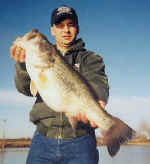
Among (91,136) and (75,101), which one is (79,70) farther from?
(91,136)

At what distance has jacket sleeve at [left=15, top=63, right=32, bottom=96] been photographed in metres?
4.44

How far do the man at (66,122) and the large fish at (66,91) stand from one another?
140 mm

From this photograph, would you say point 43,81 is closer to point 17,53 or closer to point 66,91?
point 66,91

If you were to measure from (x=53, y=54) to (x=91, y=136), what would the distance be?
61.7 inches

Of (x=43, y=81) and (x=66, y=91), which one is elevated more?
(x=43, y=81)

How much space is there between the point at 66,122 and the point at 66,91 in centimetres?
54

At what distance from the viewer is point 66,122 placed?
4.16 metres

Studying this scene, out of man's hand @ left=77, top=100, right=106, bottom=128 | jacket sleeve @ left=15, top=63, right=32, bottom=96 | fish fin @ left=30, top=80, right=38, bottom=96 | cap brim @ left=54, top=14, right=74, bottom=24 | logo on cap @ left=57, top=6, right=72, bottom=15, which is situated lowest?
man's hand @ left=77, top=100, right=106, bottom=128

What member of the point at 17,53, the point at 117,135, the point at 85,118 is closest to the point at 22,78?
the point at 17,53

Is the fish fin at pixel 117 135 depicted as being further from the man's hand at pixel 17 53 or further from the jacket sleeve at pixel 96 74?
the man's hand at pixel 17 53

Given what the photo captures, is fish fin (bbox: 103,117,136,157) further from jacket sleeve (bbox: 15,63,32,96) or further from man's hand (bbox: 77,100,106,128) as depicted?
jacket sleeve (bbox: 15,63,32,96)

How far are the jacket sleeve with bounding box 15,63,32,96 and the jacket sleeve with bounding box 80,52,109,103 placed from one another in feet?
3.39

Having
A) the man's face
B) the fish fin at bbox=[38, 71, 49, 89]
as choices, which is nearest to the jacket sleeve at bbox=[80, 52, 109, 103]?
the man's face

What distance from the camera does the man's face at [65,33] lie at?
4.88 m
